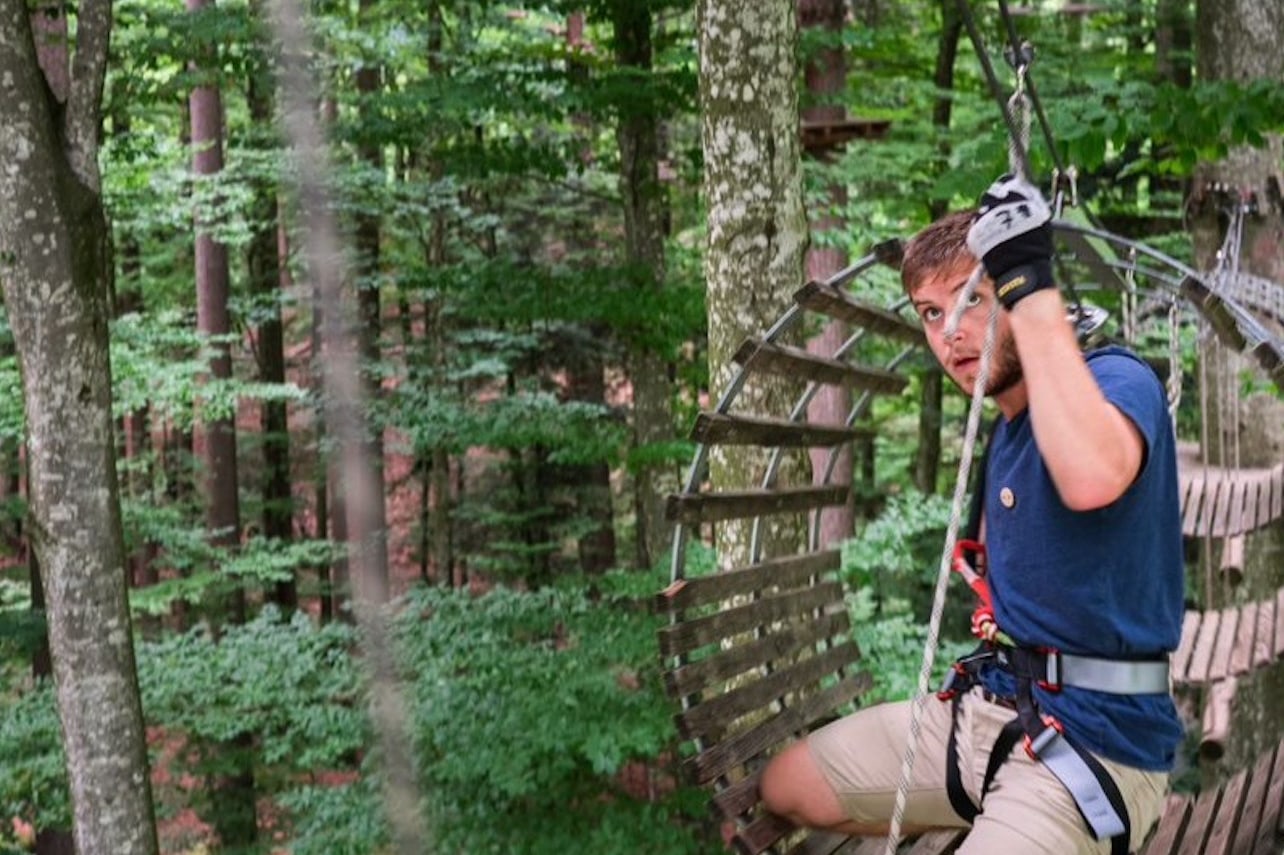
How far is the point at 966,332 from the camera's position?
7.20 ft

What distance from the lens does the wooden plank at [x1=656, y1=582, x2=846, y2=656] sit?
115 inches

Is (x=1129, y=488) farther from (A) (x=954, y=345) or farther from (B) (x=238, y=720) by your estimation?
(B) (x=238, y=720)

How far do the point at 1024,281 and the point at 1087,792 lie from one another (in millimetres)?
913

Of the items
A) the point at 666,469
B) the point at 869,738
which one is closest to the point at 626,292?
the point at 666,469

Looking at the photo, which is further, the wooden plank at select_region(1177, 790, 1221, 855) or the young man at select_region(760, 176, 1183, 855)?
the wooden plank at select_region(1177, 790, 1221, 855)

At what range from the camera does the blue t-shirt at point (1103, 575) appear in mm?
2070

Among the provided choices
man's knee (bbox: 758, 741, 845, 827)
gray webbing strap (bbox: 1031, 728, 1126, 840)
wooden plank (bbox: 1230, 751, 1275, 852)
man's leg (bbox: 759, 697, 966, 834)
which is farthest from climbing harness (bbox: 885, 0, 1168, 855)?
wooden plank (bbox: 1230, 751, 1275, 852)

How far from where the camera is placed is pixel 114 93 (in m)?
7.04

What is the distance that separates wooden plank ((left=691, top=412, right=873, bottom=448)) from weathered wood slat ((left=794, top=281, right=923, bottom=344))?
1.04 feet

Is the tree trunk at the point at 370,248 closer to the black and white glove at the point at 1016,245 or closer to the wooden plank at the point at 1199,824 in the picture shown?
the black and white glove at the point at 1016,245

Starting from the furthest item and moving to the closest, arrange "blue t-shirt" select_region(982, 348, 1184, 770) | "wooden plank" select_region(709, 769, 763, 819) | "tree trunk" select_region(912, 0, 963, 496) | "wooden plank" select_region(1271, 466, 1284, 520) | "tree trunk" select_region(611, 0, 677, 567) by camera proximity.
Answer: "tree trunk" select_region(912, 0, 963, 496) → "tree trunk" select_region(611, 0, 677, 567) → "wooden plank" select_region(1271, 466, 1284, 520) → "wooden plank" select_region(709, 769, 763, 819) → "blue t-shirt" select_region(982, 348, 1184, 770)

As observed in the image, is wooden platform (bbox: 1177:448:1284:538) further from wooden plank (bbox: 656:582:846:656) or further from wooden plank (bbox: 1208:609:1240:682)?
wooden plank (bbox: 656:582:846:656)

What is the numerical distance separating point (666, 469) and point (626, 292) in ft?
5.31

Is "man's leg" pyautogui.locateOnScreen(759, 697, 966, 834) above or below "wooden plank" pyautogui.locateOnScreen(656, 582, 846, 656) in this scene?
below
